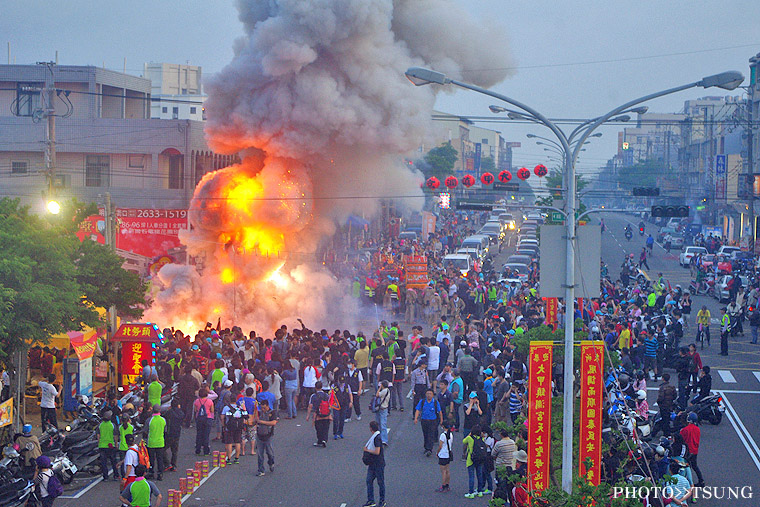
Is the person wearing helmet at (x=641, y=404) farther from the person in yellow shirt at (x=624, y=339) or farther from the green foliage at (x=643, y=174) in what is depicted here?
the green foliage at (x=643, y=174)

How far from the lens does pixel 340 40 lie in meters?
30.1

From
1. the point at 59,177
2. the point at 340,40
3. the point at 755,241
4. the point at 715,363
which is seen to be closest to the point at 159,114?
the point at 59,177

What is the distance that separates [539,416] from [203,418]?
6.44 meters

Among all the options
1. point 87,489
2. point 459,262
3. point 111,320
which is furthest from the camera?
point 459,262

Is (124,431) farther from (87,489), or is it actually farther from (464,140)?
(464,140)

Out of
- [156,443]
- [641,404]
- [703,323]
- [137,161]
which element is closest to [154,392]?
[156,443]

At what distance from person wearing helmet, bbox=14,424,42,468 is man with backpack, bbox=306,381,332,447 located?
495cm

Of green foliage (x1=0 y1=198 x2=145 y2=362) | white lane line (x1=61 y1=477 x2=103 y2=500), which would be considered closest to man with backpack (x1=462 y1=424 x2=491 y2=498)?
white lane line (x1=61 y1=477 x2=103 y2=500)

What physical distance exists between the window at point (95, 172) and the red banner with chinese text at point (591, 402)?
3664 centimetres

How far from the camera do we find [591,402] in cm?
1257

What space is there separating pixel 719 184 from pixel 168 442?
60015 mm

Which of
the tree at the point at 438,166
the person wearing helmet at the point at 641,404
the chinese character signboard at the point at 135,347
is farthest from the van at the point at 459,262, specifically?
the tree at the point at 438,166

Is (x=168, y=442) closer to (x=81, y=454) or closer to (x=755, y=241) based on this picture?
(x=81, y=454)

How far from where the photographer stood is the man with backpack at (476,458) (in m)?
13.6
